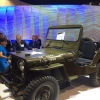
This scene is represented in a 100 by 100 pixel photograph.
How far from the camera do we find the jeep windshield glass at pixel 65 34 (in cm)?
318

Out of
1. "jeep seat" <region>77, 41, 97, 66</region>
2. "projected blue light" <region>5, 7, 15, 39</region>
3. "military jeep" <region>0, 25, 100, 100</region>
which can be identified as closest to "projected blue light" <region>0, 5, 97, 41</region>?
"projected blue light" <region>5, 7, 15, 39</region>

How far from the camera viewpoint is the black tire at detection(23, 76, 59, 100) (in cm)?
232

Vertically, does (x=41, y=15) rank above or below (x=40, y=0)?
below

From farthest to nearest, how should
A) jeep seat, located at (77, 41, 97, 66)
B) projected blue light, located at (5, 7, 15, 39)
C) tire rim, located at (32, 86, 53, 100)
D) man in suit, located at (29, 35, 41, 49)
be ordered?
projected blue light, located at (5, 7, 15, 39), man in suit, located at (29, 35, 41, 49), jeep seat, located at (77, 41, 97, 66), tire rim, located at (32, 86, 53, 100)

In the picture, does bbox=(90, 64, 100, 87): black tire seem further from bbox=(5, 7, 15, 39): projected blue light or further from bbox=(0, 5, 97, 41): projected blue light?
bbox=(5, 7, 15, 39): projected blue light

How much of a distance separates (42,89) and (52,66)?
414mm

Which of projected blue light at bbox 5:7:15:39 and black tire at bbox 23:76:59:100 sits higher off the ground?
projected blue light at bbox 5:7:15:39

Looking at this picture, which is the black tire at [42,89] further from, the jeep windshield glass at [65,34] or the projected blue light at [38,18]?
the projected blue light at [38,18]

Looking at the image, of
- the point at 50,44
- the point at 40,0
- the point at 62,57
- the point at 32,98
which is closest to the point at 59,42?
the point at 50,44

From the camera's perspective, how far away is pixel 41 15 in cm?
673

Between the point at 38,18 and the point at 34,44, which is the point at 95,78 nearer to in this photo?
the point at 34,44

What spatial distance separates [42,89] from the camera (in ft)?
8.17

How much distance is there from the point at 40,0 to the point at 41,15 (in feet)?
9.53

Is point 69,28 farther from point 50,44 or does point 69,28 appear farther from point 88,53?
point 88,53
